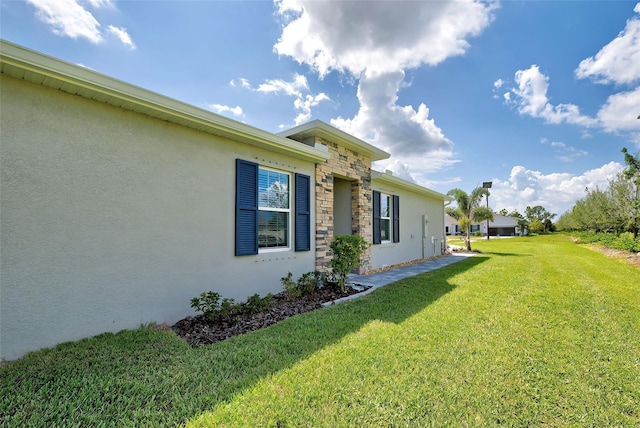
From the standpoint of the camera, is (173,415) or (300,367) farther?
(300,367)

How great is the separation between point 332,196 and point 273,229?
229 cm

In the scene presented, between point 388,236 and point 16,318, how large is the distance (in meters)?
10.1

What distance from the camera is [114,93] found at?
11.7 ft

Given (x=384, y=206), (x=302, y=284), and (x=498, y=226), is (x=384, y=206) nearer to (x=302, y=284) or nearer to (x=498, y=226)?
(x=302, y=284)

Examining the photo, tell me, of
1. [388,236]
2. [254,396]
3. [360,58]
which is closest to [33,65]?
[254,396]

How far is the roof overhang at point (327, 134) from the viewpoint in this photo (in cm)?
685

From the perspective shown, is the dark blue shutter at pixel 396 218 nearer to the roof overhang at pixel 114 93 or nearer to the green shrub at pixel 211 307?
the roof overhang at pixel 114 93

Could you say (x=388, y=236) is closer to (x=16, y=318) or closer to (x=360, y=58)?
(x=360, y=58)

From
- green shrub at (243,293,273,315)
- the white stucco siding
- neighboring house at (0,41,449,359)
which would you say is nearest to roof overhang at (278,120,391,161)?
neighboring house at (0,41,449,359)

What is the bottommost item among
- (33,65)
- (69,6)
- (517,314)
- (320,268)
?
(517,314)

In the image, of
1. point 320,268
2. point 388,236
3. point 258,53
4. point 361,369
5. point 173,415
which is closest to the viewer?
point 173,415

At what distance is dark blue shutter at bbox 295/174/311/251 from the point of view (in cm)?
652

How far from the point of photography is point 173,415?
2094mm

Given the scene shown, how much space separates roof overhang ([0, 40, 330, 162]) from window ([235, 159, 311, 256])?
64 centimetres
